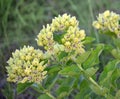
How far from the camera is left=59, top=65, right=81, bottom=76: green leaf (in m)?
1.29

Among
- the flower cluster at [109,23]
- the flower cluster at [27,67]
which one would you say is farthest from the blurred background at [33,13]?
the flower cluster at [27,67]

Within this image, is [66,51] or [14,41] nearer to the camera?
[66,51]

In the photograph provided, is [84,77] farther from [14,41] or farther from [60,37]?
[14,41]

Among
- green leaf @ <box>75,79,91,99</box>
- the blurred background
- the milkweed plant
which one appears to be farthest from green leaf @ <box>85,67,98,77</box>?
the blurred background

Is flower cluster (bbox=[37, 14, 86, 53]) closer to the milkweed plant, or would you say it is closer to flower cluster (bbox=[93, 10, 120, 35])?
the milkweed plant

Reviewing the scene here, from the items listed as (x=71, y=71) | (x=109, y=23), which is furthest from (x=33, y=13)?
(x=71, y=71)

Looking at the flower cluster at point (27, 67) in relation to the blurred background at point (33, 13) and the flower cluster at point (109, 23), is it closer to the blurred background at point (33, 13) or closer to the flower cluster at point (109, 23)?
the flower cluster at point (109, 23)

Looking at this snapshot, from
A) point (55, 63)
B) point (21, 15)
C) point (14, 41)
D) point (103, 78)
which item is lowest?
point (103, 78)

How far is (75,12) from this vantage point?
2998 mm

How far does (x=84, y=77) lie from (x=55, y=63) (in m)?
0.12

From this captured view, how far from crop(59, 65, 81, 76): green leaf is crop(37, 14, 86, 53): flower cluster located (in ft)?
0.20

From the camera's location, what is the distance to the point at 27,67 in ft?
4.21

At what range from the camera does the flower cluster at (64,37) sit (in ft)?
4.19

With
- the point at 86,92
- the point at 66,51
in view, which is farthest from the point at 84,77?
the point at 66,51
